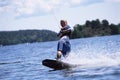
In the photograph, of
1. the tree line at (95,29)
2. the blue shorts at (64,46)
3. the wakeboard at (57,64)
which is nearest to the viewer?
the wakeboard at (57,64)

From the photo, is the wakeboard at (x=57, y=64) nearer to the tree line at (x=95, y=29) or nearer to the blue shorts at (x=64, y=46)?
the blue shorts at (x=64, y=46)

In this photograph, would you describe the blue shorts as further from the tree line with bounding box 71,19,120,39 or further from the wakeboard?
the tree line with bounding box 71,19,120,39

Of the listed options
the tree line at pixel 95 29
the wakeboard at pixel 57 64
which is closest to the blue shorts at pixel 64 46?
the wakeboard at pixel 57 64

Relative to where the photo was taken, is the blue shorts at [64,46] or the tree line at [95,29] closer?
the blue shorts at [64,46]

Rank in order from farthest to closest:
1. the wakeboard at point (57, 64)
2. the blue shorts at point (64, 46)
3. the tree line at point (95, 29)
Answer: the tree line at point (95, 29), the blue shorts at point (64, 46), the wakeboard at point (57, 64)

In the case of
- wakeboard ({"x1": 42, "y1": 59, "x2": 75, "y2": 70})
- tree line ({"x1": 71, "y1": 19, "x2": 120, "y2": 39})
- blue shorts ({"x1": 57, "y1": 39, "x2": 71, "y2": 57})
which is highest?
tree line ({"x1": 71, "y1": 19, "x2": 120, "y2": 39})

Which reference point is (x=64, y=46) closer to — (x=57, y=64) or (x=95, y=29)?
(x=57, y=64)

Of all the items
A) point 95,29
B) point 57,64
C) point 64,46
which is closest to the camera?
point 57,64

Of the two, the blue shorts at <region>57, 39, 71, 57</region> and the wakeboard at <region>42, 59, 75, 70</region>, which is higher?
the blue shorts at <region>57, 39, 71, 57</region>

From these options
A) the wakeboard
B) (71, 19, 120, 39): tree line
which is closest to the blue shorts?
the wakeboard

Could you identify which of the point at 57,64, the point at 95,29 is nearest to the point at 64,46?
the point at 57,64

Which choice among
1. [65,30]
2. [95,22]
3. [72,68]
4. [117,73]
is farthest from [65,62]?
[95,22]

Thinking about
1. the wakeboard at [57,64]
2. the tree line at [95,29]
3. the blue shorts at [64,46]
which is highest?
the tree line at [95,29]

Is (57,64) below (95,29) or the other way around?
below
